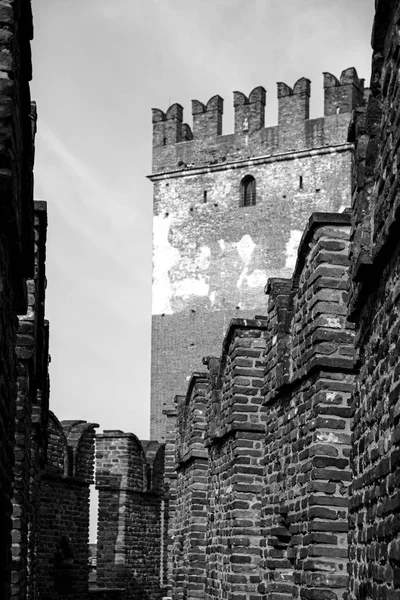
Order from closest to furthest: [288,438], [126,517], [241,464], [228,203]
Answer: [288,438]
[241,464]
[126,517]
[228,203]

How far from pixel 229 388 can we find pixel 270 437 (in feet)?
5.85

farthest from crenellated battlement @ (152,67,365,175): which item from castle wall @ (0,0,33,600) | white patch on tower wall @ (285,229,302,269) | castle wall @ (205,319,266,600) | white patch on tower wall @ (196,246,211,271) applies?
castle wall @ (0,0,33,600)

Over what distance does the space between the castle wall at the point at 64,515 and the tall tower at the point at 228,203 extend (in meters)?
18.2

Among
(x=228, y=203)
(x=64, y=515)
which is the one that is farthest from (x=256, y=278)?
(x=64, y=515)

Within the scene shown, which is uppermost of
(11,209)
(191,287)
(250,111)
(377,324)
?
(250,111)

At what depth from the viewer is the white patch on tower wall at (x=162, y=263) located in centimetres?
4012

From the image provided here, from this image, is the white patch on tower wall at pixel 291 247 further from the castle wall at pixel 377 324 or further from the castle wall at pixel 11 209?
the castle wall at pixel 377 324

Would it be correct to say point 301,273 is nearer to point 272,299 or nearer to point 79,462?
point 272,299

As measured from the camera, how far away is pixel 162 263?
40.5m

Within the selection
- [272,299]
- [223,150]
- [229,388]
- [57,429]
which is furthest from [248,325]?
[223,150]

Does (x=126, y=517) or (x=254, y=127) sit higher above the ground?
(x=254, y=127)

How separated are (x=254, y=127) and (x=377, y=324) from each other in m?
33.6

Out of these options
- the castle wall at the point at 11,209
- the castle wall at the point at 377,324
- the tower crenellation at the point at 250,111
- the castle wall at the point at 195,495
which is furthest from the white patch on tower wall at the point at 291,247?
the castle wall at the point at 377,324

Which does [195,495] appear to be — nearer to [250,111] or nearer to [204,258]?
[204,258]
